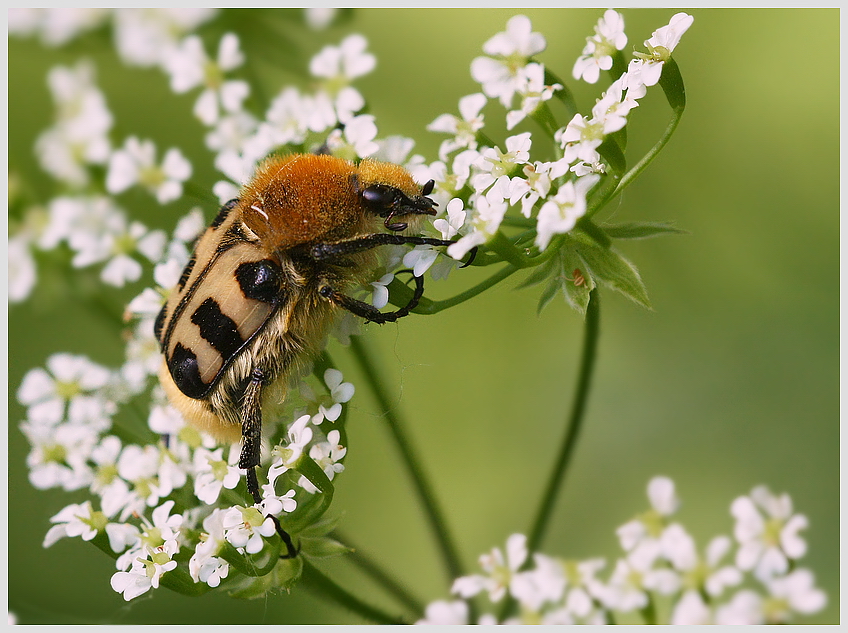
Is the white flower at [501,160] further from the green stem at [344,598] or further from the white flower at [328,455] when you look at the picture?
the green stem at [344,598]

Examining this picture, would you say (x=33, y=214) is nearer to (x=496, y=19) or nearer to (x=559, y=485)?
(x=496, y=19)

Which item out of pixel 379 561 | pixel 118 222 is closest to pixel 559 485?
pixel 379 561

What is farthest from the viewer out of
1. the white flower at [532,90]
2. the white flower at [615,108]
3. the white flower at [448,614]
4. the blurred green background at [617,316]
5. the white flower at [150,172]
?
the blurred green background at [617,316]

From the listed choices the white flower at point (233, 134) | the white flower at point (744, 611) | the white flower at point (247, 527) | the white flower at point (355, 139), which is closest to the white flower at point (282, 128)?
the white flower at point (355, 139)

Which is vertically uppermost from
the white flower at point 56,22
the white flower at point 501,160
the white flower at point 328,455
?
the white flower at point 56,22

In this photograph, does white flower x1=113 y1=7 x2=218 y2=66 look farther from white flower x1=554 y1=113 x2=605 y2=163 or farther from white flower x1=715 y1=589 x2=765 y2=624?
white flower x1=715 y1=589 x2=765 y2=624

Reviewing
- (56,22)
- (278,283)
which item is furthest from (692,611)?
(56,22)

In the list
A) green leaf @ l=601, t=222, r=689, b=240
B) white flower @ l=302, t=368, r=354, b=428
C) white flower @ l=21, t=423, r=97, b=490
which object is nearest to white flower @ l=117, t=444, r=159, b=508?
white flower @ l=21, t=423, r=97, b=490
